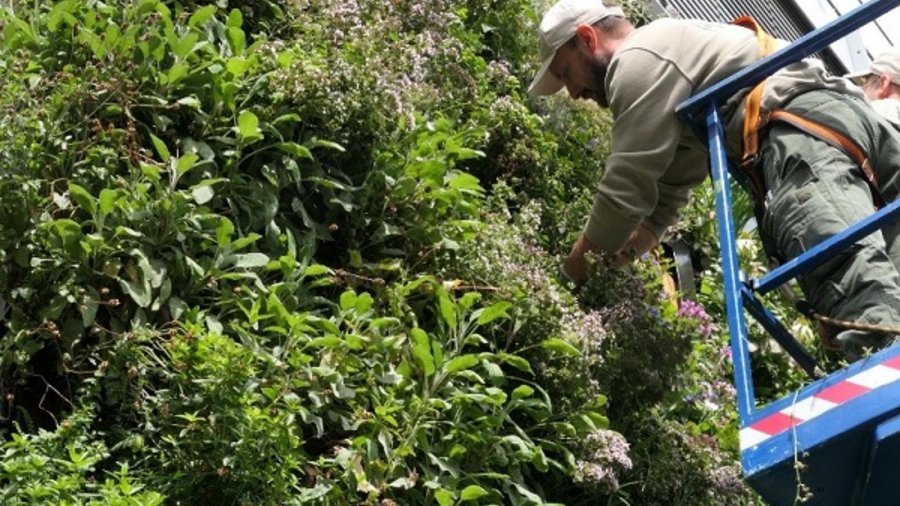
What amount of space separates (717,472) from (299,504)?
1760mm

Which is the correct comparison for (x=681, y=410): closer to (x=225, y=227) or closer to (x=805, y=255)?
(x=805, y=255)

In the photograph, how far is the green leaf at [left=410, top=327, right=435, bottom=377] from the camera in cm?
480

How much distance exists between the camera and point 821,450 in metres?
4.14

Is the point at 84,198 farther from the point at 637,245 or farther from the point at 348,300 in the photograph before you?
the point at 637,245

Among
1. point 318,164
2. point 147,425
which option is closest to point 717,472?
point 318,164

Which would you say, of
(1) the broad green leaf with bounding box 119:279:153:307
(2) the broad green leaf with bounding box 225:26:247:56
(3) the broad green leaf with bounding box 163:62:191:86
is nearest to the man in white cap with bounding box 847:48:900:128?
(2) the broad green leaf with bounding box 225:26:247:56

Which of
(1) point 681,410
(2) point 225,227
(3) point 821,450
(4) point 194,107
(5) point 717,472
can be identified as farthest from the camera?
(1) point 681,410

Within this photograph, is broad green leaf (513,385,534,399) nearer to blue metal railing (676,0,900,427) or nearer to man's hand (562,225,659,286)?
blue metal railing (676,0,900,427)

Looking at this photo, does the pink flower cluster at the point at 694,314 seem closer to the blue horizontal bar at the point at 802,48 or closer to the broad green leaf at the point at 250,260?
the blue horizontal bar at the point at 802,48

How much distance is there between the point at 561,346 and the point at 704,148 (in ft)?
3.16

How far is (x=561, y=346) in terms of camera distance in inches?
206

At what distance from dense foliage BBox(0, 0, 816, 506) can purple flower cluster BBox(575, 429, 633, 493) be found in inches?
0.4

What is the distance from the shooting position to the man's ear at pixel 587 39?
5875 millimetres

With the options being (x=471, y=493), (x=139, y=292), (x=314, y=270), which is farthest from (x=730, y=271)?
(x=139, y=292)
